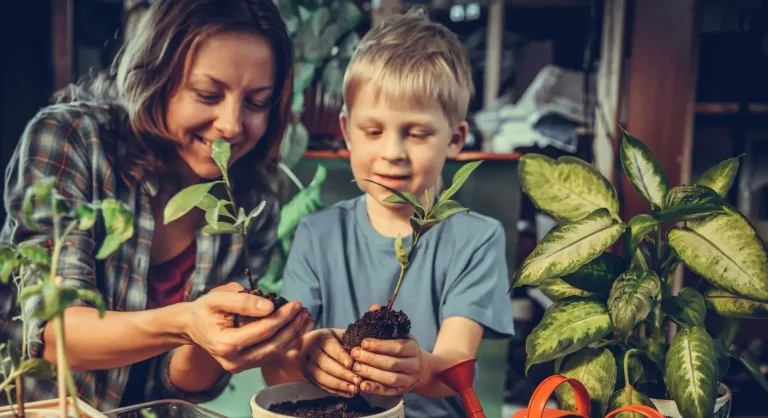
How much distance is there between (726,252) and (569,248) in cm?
19

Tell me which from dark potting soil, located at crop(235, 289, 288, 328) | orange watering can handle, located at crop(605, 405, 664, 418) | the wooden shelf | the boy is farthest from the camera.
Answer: the wooden shelf

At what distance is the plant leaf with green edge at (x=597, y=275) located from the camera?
1.00 metres

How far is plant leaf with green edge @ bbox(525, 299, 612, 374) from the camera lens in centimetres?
94

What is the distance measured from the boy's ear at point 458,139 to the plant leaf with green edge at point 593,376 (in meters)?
0.48

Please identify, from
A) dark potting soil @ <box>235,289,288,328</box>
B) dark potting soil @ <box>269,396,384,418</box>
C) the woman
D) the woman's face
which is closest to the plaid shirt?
the woman

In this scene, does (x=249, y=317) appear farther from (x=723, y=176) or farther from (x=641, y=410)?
(x=723, y=176)

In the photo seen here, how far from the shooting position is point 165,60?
1336 mm

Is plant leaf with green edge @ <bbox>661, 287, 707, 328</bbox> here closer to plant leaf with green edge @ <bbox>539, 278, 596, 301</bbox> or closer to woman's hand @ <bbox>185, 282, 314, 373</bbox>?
plant leaf with green edge @ <bbox>539, 278, 596, 301</bbox>

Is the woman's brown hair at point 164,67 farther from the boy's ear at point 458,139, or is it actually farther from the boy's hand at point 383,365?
the boy's hand at point 383,365

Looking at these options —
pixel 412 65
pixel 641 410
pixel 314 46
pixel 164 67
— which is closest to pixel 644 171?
pixel 641 410

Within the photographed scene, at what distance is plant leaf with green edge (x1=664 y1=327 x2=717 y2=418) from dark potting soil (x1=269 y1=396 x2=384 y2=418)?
0.36 m

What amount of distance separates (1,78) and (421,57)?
33.1 inches

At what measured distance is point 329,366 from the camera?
0.96 metres

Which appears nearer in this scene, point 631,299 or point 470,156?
point 631,299
